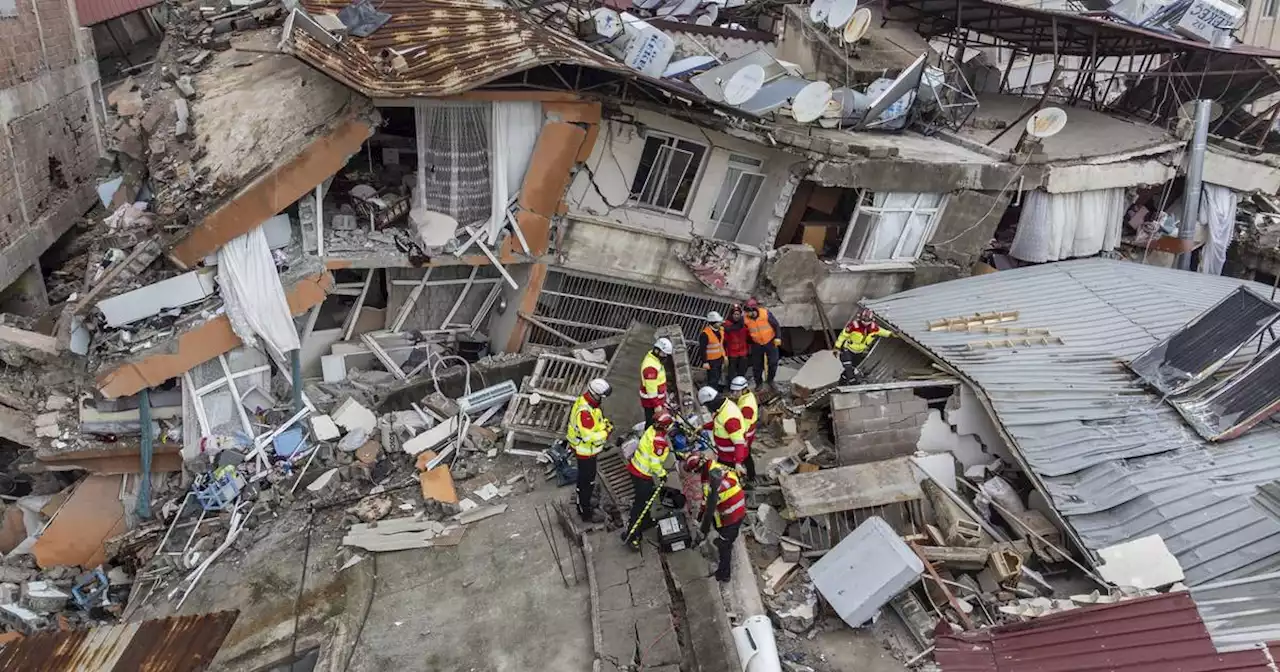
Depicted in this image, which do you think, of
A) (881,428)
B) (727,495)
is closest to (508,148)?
(727,495)

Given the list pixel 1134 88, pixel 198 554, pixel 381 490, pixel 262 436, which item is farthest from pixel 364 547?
pixel 1134 88

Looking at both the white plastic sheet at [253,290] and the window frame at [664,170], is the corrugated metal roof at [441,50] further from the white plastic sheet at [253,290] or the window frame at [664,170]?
the white plastic sheet at [253,290]

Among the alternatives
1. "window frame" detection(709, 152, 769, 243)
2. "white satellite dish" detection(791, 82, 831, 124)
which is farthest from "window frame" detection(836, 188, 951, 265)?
"white satellite dish" detection(791, 82, 831, 124)

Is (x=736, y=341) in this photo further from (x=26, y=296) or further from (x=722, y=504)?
(x=26, y=296)

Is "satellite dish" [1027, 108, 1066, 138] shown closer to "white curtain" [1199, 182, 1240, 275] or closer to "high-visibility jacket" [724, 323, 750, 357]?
"white curtain" [1199, 182, 1240, 275]

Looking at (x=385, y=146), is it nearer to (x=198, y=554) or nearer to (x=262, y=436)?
(x=262, y=436)

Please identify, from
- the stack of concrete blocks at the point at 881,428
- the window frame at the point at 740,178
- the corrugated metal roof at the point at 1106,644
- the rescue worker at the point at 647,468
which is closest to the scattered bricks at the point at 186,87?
the window frame at the point at 740,178

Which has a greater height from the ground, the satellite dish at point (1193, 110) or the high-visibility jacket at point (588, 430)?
the satellite dish at point (1193, 110)
